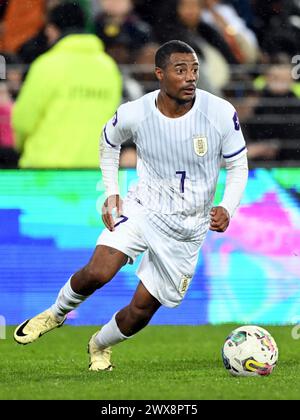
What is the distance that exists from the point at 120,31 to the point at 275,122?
1743 millimetres

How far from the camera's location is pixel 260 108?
40.1 ft

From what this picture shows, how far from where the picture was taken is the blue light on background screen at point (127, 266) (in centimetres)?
1103

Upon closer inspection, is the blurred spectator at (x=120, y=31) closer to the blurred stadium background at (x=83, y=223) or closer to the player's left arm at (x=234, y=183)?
the blurred stadium background at (x=83, y=223)

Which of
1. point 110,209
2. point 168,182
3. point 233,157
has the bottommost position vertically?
point 110,209

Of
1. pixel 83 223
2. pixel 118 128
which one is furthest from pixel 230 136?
pixel 83 223

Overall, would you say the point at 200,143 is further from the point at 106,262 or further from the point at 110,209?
the point at 106,262

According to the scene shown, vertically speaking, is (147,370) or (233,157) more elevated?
(233,157)

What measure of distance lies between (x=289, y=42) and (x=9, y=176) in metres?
3.29

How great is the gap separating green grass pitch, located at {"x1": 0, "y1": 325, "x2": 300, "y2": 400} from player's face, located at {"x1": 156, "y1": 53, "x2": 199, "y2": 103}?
175cm

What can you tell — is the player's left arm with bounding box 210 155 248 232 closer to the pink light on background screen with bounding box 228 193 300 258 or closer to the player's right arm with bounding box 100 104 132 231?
the player's right arm with bounding box 100 104 132 231

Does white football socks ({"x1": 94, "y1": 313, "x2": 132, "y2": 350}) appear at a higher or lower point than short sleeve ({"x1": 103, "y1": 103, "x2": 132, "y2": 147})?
lower

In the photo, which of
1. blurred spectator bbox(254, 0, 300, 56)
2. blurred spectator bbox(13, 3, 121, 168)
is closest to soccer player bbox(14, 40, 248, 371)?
blurred spectator bbox(13, 3, 121, 168)

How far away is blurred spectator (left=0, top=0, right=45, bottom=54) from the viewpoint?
490 inches

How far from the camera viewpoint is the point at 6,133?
1191 centimetres
